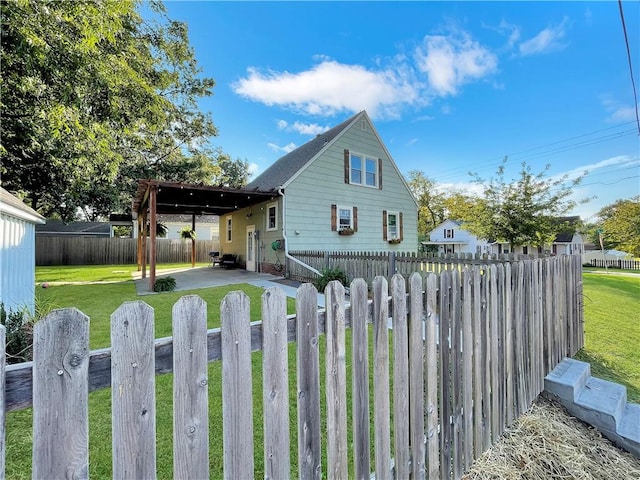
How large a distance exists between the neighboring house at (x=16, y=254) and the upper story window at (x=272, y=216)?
7.47 m

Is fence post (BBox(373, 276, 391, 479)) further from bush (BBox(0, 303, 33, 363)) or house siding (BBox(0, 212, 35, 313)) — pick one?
house siding (BBox(0, 212, 35, 313))

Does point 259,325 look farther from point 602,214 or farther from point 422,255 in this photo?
point 602,214

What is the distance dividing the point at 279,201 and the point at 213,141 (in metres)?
12.3

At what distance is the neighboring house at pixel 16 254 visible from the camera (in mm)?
4406

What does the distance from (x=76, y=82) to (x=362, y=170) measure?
35.6 ft

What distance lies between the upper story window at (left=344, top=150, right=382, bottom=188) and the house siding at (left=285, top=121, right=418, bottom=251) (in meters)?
0.22

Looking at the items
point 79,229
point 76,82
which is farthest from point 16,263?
point 79,229

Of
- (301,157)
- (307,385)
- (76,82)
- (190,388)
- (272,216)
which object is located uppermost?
(301,157)

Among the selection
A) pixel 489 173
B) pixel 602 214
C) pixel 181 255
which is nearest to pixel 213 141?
pixel 181 255

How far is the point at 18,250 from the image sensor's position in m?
5.09

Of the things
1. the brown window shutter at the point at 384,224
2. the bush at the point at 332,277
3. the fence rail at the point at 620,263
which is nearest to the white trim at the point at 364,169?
the brown window shutter at the point at 384,224

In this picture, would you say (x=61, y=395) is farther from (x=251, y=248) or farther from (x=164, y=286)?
(x=251, y=248)

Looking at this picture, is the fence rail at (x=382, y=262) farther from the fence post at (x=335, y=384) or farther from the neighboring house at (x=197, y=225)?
the neighboring house at (x=197, y=225)

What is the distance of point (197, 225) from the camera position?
29453mm
